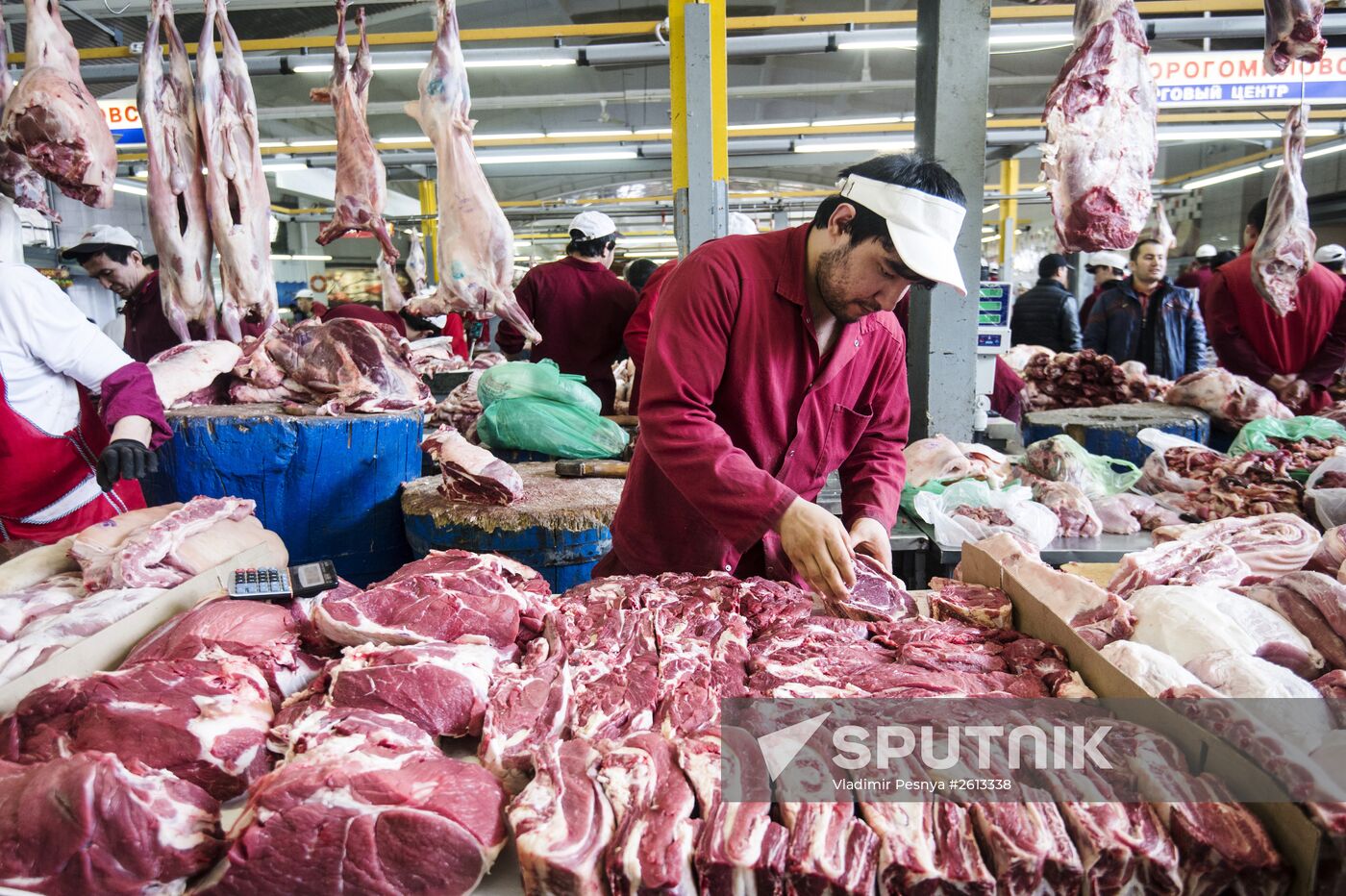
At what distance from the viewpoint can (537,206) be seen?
1691cm

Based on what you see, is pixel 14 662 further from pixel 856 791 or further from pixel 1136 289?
pixel 1136 289

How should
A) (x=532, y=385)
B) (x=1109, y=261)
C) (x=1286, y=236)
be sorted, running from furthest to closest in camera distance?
(x=1109, y=261) → (x=1286, y=236) → (x=532, y=385)

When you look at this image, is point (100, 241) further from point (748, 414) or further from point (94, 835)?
point (94, 835)

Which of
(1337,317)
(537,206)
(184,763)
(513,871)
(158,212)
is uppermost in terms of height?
(537,206)

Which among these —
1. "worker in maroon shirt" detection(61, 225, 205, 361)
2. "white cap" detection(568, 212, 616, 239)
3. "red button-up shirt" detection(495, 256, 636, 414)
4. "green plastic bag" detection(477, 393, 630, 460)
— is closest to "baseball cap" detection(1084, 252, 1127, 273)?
"red button-up shirt" detection(495, 256, 636, 414)

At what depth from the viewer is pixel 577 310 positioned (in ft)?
20.8

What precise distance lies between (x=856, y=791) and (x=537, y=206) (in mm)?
16698

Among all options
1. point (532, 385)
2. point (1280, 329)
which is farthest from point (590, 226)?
point (1280, 329)

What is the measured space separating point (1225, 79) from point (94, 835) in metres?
9.60

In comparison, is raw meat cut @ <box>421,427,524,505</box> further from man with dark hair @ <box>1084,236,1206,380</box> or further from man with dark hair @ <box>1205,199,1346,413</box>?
man with dark hair @ <box>1084,236,1206,380</box>

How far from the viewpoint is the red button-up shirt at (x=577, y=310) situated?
20.7 ft

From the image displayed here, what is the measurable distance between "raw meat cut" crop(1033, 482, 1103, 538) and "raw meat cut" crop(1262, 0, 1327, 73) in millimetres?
2324

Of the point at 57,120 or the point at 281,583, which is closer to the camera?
the point at 281,583

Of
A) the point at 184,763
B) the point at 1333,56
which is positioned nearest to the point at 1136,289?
the point at 1333,56
